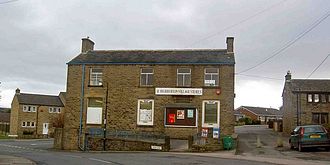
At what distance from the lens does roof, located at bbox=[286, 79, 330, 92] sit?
45938 mm

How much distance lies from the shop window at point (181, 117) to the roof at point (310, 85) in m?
18.8

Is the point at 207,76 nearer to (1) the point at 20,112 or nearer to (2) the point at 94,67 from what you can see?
(2) the point at 94,67

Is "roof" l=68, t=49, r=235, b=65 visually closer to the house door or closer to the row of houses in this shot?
the row of houses

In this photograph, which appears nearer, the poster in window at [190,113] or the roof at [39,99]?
the poster in window at [190,113]

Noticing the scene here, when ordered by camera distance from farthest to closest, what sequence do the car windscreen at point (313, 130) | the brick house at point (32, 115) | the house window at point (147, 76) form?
the brick house at point (32, 115), the house window at point (147, 76), the car windscreen at point (313, 130)

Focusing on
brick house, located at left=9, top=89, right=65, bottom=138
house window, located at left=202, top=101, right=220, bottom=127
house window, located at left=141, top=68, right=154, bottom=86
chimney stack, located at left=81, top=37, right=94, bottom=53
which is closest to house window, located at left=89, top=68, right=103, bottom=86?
chimney stack, located at left=81, top=37, right=94, bottom=53

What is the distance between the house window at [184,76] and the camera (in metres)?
32.8

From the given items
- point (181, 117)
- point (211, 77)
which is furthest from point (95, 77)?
point (211, 77)

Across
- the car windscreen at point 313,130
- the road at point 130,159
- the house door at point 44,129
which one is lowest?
the house door at point 44,129

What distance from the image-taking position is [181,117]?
3225 centimetres

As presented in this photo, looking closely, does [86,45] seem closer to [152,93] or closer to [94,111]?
[94,111]

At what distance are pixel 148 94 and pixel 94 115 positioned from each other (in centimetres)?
500

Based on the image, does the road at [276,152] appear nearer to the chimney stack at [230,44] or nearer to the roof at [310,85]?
the chimney stack at [230,44]

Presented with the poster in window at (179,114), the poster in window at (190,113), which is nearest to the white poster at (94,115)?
the poster in window at (179,114)
